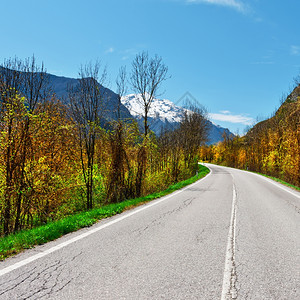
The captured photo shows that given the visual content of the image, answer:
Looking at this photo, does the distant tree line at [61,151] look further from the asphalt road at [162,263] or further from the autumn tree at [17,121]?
the asphalt road at [162,263]

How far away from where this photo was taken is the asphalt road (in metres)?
2.80

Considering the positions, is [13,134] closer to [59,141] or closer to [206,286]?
[59,141]

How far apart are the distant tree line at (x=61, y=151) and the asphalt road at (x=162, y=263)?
3528mm

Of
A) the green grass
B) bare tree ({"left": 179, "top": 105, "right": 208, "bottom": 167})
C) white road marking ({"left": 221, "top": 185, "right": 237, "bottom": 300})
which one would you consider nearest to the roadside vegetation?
bare tree ({"left": 179, "top": 105, "right": 208, "bottom": 167})

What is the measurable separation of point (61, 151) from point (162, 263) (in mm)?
8148

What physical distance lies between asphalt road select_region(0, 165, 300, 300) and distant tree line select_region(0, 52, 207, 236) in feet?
11.6

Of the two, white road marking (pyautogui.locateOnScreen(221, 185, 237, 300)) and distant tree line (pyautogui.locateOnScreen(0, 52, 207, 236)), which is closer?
white road marking (pyautogui.locateOnScreen(221, 185, 237, 300))

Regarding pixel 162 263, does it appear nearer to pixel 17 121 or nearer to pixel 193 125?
pixel 17 121

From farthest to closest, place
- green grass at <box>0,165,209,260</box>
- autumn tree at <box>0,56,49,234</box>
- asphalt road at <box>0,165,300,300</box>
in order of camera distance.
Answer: autumn tree at <box>0,56,49,234</box>, green grass at <box>0,165,209,260</box>, asphalt road at <box>0,165,300,300</box>

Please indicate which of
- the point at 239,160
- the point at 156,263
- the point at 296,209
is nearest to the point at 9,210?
the point at 156,263

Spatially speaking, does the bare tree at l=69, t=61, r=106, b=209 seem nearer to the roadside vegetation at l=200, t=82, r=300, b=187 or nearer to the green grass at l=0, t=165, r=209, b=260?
the green grass at l=0, t=165, r=209, b=260

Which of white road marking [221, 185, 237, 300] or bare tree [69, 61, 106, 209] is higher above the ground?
bare tree [69, 61, 106, 209]

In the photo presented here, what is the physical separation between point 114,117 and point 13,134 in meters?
5.90

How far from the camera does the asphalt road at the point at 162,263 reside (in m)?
2.80
